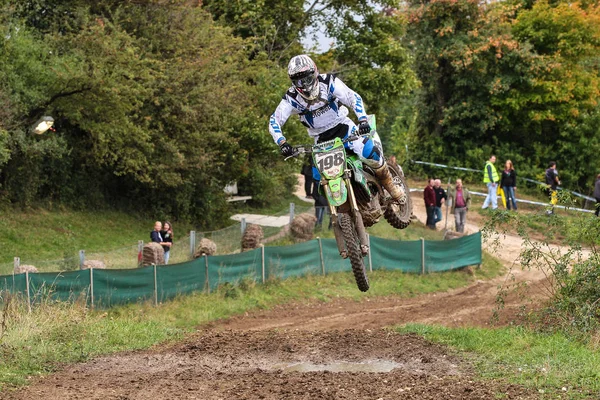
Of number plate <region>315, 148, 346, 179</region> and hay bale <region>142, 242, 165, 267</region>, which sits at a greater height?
number plate <region>315, 148, 346, 179</region>

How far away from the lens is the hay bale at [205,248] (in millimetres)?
22938

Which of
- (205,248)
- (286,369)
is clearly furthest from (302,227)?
(286,369)

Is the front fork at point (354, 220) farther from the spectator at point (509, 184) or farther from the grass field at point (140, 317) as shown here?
the spectator at point (509, 184)

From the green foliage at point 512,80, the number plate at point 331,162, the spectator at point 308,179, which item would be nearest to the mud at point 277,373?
the number plate at point 331,162

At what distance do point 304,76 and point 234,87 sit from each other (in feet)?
61.2

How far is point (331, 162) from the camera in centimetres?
1291

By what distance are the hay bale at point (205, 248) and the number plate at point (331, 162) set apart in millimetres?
10410

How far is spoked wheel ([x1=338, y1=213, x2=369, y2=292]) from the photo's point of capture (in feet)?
41.9

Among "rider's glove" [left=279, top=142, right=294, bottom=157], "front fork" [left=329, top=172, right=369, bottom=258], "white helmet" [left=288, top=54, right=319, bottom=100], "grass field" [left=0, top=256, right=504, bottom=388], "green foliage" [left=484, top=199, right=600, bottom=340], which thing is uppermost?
"white helmet" [left=288, top=54, right=319, bottom=100]

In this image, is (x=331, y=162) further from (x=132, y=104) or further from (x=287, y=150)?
(x=132, y=104)

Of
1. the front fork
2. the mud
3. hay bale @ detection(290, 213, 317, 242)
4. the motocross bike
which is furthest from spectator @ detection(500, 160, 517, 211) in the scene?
the front fork

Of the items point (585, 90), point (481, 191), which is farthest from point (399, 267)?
point (585, 90)

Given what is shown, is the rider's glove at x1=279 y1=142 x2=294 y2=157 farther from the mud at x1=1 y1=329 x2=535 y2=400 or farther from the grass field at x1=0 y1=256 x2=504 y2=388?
the grass field at x1=0 y1=256 x2=504 y2=388

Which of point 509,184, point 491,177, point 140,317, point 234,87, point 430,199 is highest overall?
point 234,87
